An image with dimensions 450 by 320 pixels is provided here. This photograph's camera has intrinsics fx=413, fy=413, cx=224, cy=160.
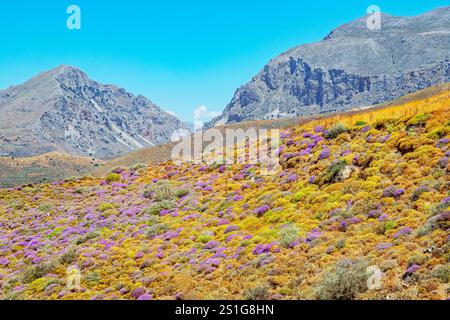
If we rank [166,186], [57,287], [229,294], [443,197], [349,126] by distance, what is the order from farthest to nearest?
[166,186]
[349,126]
[57,287]
[443,197]
[229,294]

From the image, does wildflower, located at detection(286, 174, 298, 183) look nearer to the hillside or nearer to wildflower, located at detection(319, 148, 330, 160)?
the hillside

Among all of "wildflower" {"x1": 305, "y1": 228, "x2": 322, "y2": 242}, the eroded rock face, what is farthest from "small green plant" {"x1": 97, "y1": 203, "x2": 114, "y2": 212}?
"wildflower" {"x1": 305, "y1": 228, "x2": 322, "y2": 242}

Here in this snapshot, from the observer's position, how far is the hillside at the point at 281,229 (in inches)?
547

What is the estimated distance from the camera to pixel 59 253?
2403 cm

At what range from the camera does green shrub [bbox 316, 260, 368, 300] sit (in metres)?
12.3

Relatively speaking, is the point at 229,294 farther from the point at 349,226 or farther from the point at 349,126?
the point at 349,126

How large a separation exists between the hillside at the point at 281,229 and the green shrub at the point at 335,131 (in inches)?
3.9

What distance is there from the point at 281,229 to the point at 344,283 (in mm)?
6668

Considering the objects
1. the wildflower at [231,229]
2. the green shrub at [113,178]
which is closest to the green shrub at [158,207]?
the wildflower at [231,229]

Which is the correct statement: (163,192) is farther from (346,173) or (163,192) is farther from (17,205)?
(17,205)

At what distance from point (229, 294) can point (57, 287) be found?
9.18 meters

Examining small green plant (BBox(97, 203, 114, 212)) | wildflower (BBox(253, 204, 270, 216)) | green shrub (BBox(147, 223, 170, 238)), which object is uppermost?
wildflower (BBox(253, 204, 270, 216))

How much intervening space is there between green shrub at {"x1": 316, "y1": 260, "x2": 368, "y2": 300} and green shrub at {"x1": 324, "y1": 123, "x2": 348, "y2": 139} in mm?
17014
